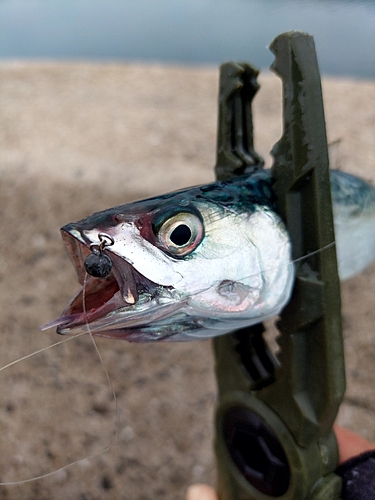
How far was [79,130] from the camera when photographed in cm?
220

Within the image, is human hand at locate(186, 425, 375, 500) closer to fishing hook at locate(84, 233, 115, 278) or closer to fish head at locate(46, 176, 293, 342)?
fish head at locate(46, 176, 293, 342)

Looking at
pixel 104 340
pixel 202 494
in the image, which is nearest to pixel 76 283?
pixel 104 340

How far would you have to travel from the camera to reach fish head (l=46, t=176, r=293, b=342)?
472 millimetres

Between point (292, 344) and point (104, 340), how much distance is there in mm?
809

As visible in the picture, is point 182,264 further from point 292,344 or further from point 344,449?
point 344,449

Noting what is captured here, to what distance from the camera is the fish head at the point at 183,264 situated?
0.47 meters

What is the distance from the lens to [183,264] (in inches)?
19.9

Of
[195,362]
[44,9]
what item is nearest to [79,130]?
[195,362]

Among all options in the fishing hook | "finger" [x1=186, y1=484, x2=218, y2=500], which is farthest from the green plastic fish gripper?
the fishing hook

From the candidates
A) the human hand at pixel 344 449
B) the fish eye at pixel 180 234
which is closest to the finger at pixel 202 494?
the human hand at pixel 344 449

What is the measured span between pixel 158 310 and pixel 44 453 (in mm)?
818

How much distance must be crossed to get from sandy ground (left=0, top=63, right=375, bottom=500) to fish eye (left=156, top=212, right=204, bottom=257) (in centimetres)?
50

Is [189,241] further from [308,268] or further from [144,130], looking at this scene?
[144,130]

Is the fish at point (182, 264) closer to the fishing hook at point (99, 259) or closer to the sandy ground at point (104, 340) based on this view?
the fishing hook at point (99, 259)
